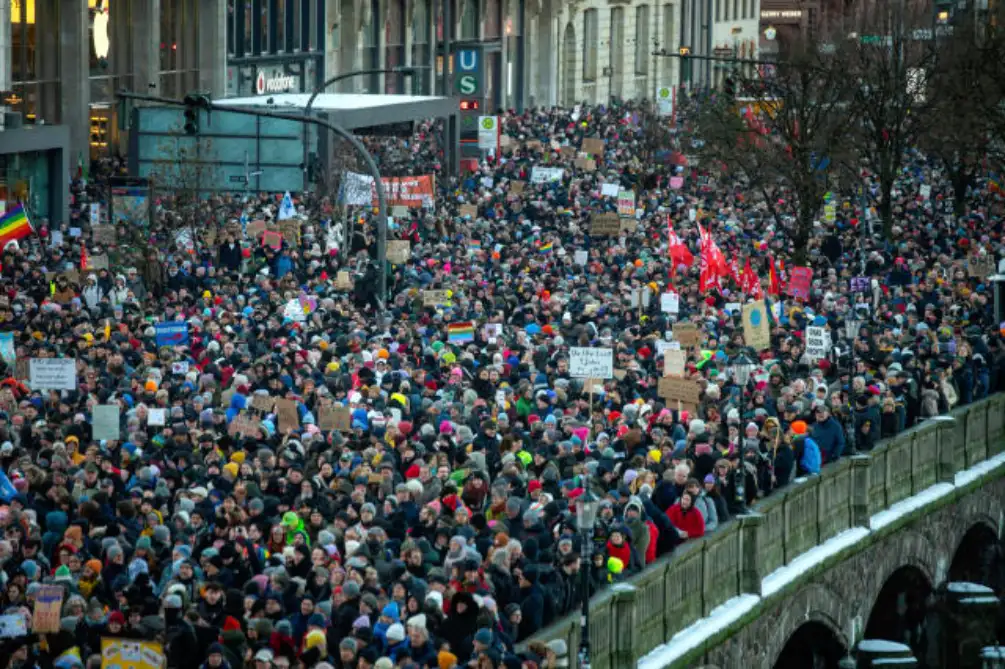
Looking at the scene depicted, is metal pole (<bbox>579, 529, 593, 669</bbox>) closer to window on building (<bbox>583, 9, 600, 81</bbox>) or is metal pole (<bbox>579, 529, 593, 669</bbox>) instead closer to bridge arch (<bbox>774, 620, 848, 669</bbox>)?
bridge arch (<bbox>774, 620, 848, 669</bbox>)

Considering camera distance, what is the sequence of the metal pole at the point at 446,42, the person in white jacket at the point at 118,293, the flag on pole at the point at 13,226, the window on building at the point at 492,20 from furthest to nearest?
the window on building at the point at 492,20, the metal pole at the point at 446,42, the flag on pole at the point at 13,226, the person in white jacket at the point at 118,293

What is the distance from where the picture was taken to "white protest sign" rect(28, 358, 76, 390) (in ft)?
90.2

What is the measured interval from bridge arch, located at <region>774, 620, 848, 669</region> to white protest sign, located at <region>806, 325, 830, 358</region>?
202 inches

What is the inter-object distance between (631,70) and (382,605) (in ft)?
299

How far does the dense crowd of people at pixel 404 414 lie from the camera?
1917 cm

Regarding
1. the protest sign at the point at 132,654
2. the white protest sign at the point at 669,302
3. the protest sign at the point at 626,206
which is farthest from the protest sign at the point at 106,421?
the protest sign at the point at 626,206

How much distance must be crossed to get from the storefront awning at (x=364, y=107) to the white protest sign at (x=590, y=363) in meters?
22.6

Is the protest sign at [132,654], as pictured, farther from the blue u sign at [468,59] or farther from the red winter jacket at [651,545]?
the blue u sign at [468,59]

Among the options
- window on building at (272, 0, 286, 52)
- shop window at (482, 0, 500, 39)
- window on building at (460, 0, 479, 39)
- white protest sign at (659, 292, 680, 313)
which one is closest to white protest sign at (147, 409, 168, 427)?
white protest sign at (659, 292, 680, 313)

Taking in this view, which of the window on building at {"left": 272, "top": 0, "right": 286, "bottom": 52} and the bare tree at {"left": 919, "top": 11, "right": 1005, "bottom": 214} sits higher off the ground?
the window on building at {"left": 272, "top": 0, "right": 286, "bottom": 52}

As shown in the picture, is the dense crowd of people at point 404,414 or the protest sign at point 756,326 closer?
the dense crowd of people at point 404,414

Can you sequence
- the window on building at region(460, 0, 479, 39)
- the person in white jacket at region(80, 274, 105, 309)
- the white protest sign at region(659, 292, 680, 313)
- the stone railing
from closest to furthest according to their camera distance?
the stone railing, the person in white jacket at region(80, 274, 105, 309), the white protest sign at region(659, 292, 680, 313), the window on building at region(460, 0, 479, 39)

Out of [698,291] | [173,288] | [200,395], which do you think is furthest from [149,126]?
[200,395]

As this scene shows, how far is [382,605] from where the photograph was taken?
61.5 feet
